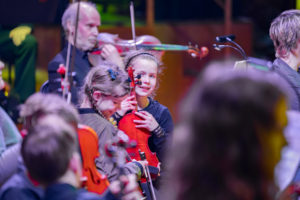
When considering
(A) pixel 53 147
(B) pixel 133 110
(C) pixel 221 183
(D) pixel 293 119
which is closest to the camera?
(C) pixel 221 183

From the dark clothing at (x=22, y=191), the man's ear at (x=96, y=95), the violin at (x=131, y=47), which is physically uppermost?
the violin at (x=131, y=47)

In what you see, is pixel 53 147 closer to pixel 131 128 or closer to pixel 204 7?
pixel 131 128

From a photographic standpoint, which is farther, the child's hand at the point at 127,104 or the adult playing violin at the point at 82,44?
the adult playing violin at the point at 82,44

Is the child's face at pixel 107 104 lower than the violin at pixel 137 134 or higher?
higher

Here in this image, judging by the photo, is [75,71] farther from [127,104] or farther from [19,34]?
[19,34]

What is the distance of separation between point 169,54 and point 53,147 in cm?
397

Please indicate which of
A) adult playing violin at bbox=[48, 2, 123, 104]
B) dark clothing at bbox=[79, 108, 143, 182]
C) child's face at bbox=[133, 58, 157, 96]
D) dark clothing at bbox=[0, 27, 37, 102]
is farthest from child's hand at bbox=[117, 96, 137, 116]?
dark clothing at bbox=[0, 27, 37, 102]

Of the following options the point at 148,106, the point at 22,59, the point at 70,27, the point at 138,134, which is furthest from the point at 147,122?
the point at 22,59

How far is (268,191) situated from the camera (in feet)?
3.53

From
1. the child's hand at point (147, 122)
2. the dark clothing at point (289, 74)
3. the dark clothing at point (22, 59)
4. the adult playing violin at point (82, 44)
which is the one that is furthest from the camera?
the dark clothing at point (22, 59)

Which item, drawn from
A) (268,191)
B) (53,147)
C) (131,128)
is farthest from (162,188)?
(268,191)

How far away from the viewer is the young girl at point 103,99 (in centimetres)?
237

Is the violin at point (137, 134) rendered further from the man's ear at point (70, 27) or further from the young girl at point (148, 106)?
the man's ear at point (70, 27)

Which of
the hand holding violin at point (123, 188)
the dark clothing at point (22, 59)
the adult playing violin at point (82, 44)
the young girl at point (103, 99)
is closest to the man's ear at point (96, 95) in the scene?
the young girl at point (103, 99)
